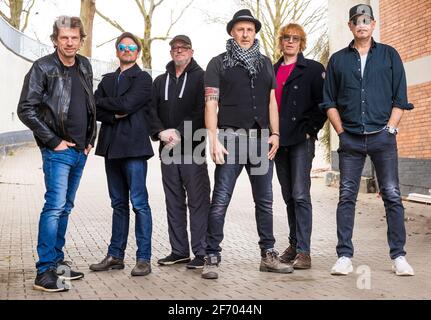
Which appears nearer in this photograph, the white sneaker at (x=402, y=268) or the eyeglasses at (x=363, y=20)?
the white sneaker at (x=402, y=268)

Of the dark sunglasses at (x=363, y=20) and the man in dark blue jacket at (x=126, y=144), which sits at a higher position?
the dark sunglasses at (x=363, y=20)

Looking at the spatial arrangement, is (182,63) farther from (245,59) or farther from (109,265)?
(109,265)

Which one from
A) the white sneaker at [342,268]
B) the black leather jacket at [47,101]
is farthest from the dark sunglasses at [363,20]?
the black leather jacket at [47,101]

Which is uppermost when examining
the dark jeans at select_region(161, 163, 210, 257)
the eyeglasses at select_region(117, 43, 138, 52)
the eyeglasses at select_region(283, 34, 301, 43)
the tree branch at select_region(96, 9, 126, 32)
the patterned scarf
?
the tree branch at select_region(96, 9, 126, 32)

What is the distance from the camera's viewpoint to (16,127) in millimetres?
25594

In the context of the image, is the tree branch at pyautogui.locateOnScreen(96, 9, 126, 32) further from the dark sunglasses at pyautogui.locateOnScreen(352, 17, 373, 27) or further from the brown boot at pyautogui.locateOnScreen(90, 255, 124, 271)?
the dark sunglasses at pyautogui.locateOnScreen(352, 17, 373, 27)

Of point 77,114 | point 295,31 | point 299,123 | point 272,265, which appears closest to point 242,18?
point 295,31

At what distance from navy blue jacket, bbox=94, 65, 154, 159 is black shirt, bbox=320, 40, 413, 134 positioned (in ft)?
5.49

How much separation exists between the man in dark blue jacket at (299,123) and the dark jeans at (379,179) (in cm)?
34

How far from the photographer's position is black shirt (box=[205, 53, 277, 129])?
19.5 ft

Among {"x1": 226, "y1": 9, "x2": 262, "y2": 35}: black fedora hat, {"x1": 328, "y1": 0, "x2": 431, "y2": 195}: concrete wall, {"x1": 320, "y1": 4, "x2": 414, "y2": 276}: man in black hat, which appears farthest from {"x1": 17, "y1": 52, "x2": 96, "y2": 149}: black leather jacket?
{"x1": 328, "y1": 0, "x2": 431, "y2": 195}: concrete wall

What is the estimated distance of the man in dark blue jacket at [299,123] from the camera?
6.26 m

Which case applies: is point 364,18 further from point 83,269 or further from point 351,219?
point 83,269

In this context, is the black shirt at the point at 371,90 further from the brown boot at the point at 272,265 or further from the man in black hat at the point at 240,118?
the brown boot at the point at 272,265
